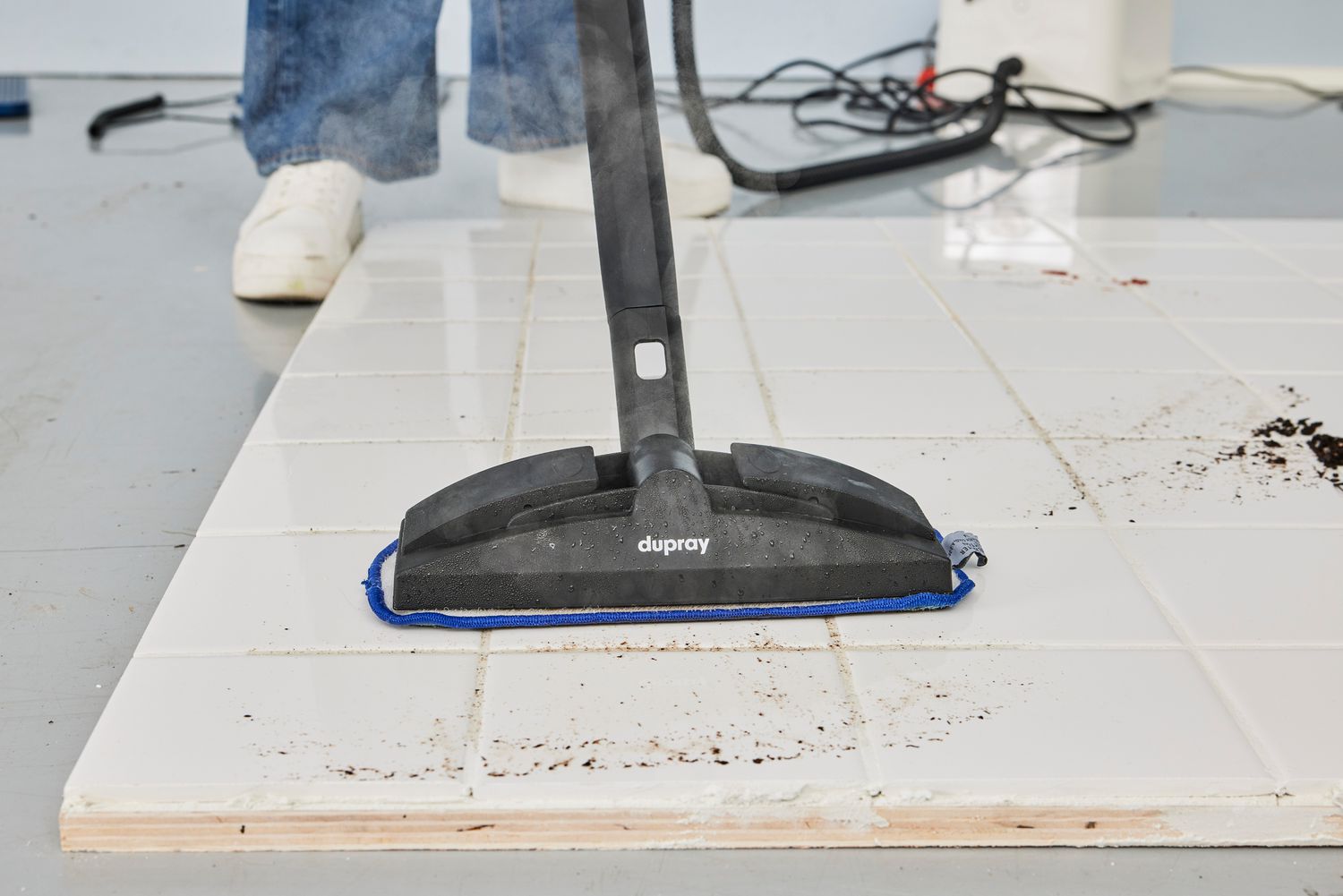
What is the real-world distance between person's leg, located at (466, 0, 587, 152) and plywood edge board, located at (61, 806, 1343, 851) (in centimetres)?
125

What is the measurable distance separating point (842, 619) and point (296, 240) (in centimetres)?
94

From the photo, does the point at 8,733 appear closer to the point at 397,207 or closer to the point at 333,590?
the point at 333,590

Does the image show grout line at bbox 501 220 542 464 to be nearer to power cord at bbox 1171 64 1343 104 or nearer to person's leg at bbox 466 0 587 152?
person's leg at bbox 466 0 587 152

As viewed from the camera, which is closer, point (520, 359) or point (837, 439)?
point (837, 439)

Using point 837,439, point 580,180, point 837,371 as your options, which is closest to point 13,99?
point 580,180

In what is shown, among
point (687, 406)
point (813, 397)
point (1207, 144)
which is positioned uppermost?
point (687, 406)

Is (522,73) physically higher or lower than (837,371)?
higher

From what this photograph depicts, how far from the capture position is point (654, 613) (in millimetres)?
771

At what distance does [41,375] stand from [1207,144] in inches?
78.7

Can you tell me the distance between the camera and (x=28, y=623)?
2.67 ft

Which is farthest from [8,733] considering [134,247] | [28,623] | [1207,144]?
[1207,144]

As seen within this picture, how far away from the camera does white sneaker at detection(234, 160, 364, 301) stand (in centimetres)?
146

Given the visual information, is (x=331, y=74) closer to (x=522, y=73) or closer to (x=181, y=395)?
(x=522, y=73)

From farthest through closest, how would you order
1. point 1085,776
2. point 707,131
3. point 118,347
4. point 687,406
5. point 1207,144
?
1. point 1207,144
2. point 707,131
3. point 118,347
4. point 687,406
5. point 1085,776
